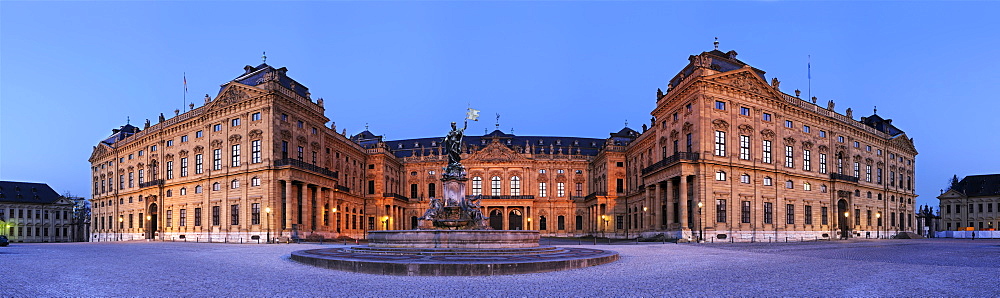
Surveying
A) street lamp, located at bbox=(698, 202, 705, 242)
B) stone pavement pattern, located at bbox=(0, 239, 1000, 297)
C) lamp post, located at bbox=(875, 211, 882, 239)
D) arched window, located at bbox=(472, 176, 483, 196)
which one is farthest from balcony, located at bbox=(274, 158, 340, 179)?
lamp post, located at bbox=(875, 211, 882, 239)

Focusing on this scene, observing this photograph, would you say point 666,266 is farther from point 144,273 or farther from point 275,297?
point 144,273

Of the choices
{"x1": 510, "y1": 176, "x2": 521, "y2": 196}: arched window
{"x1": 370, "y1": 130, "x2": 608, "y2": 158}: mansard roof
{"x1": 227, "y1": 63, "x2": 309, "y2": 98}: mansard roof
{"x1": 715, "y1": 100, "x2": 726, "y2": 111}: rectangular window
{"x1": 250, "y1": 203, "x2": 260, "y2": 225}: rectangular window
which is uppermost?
{"x1": 227, "y1": 63, "x2": 309, "y2": 98}: mansard roof

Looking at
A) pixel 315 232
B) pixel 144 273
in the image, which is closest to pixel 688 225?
pixel 315 232

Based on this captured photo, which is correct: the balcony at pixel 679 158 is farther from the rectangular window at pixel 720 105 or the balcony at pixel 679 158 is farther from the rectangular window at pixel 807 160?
the rectangular window at pixel 807 160

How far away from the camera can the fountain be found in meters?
17.8

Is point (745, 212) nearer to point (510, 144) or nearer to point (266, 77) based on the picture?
point (266, 77)

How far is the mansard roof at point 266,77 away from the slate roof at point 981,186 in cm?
9855

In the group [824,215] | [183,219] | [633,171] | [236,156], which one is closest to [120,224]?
[183,219]

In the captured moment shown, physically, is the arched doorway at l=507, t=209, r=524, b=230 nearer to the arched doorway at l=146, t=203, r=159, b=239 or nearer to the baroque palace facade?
the baroque palace facade

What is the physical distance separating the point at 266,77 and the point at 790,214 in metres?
45.4

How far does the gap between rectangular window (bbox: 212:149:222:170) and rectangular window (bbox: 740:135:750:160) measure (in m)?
43.8

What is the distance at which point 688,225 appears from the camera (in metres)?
51.9

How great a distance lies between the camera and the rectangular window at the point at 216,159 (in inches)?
2245

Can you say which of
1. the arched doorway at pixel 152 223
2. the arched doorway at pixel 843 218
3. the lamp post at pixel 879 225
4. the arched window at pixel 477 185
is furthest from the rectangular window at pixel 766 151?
the arched doorway at pixel 152 223
